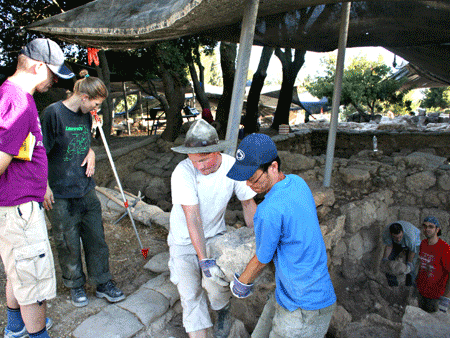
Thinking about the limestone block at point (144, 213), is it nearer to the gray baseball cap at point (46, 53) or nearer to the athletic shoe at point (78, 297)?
the athletic shoe at point (78, 297)

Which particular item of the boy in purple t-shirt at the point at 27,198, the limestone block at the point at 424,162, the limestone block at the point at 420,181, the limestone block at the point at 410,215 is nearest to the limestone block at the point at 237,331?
the boy in purple t-shirt at the point at 27,198

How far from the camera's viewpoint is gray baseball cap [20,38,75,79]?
2.11m

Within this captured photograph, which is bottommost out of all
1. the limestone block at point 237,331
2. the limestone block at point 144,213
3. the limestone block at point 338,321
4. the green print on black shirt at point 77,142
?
the limestone block at point 338,321

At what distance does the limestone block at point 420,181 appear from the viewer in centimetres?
496

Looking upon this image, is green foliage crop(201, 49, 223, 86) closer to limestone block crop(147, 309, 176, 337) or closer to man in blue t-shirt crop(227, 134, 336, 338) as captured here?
limestone block crop(147, 309, 176, 337)

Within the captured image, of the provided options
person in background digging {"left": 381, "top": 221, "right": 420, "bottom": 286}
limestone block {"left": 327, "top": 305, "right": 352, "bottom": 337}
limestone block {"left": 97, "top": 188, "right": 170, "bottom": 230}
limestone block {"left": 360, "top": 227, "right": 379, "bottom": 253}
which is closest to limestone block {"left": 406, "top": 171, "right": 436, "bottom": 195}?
person in background digging {"left": 381, "top": 221, "right": 420, "bottom": 286}

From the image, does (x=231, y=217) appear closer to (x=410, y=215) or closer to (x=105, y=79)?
(x=410, y=215)

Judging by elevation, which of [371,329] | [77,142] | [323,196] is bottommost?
[371,329]

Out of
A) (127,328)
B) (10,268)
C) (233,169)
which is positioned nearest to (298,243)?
(233,169)

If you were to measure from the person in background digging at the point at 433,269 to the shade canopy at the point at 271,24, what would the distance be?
253 cm

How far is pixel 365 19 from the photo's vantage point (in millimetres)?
4422

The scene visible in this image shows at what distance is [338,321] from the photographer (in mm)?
3602

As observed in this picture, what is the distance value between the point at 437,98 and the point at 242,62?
32128 millimetres

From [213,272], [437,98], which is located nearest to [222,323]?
[213,272]
